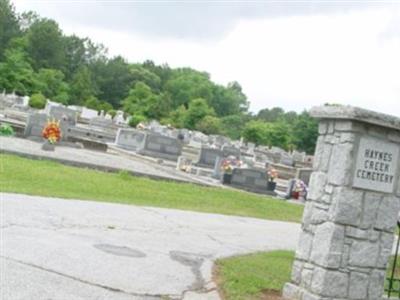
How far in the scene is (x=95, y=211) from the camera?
11195mm

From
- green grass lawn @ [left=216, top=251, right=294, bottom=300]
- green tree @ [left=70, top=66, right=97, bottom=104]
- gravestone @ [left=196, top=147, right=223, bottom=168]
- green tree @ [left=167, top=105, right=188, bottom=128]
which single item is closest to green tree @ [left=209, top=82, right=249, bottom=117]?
green tree @ [left=167, top=105, right=188, bottom=128]

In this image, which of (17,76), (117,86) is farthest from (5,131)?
(117,86)

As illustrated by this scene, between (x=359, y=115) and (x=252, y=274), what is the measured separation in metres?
2.69

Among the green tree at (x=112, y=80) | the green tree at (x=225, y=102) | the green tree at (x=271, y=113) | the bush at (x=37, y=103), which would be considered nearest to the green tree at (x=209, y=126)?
the green tree at (x=112, y=80)

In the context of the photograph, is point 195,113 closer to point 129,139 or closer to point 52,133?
point 129,139

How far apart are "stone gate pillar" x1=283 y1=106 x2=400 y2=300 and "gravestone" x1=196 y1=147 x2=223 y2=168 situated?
21304mm

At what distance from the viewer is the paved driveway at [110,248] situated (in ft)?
20.5

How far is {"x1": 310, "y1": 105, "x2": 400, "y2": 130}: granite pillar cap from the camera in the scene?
6.55 meters

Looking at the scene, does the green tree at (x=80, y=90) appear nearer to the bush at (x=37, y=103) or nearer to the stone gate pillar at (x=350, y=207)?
the bush at (x=37, y=103)

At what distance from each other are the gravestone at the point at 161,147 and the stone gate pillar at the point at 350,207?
22.4 metres

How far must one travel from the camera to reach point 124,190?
15.9 m

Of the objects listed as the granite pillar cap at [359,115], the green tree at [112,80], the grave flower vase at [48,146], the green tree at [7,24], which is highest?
the green tree at [7,24]

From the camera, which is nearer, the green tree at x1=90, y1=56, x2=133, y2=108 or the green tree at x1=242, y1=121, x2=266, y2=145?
the green tree at x1=242, y1=121, x2=266, y2=145

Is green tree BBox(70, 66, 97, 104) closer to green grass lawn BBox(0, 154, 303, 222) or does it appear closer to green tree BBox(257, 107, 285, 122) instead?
green tree BBox(257, 107, 285, 122)
